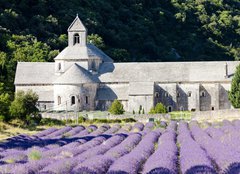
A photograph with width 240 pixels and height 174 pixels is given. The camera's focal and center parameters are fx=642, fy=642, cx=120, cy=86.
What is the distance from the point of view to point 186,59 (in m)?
124

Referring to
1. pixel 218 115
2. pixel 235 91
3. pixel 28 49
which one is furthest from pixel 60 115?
pixel 28 49

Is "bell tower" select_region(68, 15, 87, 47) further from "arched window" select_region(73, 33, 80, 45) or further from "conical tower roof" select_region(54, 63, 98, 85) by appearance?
"conical tower roof" select_region(54, 63, 98, 85)

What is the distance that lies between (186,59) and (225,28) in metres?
20.5

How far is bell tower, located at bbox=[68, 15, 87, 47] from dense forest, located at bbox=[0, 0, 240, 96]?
35.9 feet

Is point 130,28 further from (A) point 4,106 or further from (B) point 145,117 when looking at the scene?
(A) point 4,106

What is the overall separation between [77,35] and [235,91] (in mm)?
19917

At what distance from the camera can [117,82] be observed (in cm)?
7169

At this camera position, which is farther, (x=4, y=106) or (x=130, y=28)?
(x=130, y=28)

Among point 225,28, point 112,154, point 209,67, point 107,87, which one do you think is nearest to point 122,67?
point 107,87

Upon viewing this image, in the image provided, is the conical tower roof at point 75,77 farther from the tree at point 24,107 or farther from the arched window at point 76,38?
the tree at point 24,107

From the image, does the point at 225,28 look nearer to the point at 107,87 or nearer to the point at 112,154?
the point at 107,87

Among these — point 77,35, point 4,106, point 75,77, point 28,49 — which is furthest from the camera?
point 28,49

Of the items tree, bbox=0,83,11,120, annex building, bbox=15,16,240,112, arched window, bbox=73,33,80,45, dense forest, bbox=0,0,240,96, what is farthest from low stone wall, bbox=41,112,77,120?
dense forest, bbox=0,0,240,96

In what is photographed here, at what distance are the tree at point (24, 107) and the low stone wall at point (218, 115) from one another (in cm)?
1541
